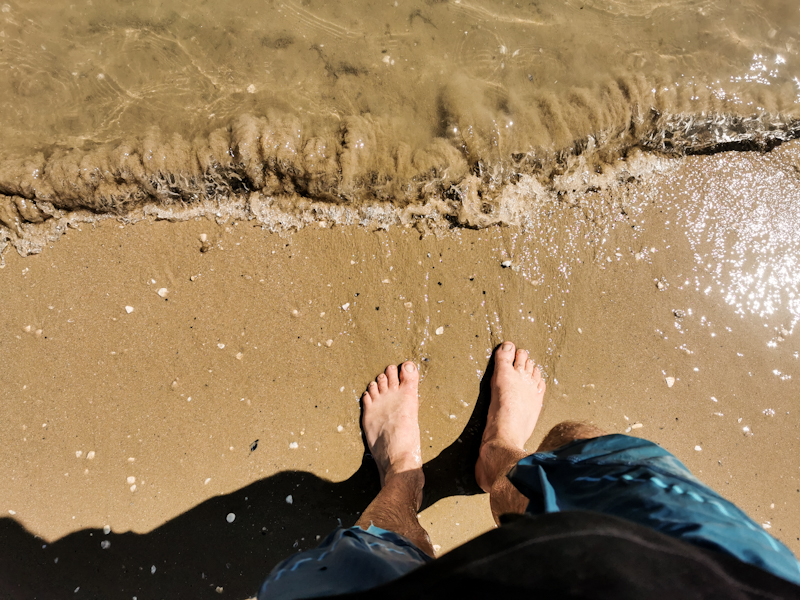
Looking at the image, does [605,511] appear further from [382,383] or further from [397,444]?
[382,383]

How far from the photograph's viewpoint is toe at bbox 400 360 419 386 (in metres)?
2.52

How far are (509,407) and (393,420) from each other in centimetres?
65

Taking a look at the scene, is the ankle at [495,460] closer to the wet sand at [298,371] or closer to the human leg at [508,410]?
the human leg at [508,410]

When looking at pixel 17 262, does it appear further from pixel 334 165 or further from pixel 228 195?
pixel 334 165

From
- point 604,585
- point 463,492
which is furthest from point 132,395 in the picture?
point 604,585

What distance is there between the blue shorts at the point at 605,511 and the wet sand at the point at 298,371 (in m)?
0.97

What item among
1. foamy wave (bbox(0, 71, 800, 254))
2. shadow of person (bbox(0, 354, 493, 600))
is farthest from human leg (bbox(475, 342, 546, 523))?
shadow of person (bbox(0, 354, 493, 600))

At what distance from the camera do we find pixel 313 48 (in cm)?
264

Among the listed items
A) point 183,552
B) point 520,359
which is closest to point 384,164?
point 520,359

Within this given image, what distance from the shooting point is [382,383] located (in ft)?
8.24

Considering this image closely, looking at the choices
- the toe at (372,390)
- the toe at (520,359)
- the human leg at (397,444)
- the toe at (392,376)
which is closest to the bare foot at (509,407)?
the toe at (520,359)

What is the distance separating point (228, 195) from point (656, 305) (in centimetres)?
253

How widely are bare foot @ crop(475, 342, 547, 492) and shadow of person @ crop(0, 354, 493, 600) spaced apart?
100 centimetres

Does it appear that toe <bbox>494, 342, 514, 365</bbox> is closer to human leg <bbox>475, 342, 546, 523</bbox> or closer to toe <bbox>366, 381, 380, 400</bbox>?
human leg <bbox>475, 342, 546, 523</bbox>
